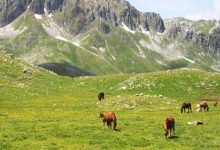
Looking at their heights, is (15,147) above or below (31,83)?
below

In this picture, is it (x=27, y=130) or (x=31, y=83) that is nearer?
(x=27, y=130)

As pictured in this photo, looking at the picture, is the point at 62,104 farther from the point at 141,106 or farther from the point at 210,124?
the point at 210,124

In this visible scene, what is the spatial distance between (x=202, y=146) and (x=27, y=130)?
19.1 metres

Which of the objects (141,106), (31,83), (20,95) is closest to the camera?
(141,106)

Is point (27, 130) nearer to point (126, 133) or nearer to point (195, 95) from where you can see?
point (126, 133)

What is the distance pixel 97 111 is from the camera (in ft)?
226

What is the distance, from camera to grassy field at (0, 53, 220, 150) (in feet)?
127

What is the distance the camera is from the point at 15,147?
34312 millimetres

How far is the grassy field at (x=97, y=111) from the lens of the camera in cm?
3879

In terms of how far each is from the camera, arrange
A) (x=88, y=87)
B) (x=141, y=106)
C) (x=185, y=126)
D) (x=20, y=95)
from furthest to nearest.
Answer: (x=88, y=87)
(x=20, y=95)
(x=141, y=106)
(x=185, y=126)

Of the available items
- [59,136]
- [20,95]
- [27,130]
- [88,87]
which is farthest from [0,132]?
[88,87]

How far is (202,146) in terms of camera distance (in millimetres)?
38469

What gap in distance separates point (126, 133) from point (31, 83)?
65.1m

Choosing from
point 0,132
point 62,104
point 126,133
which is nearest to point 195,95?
point 62,104
